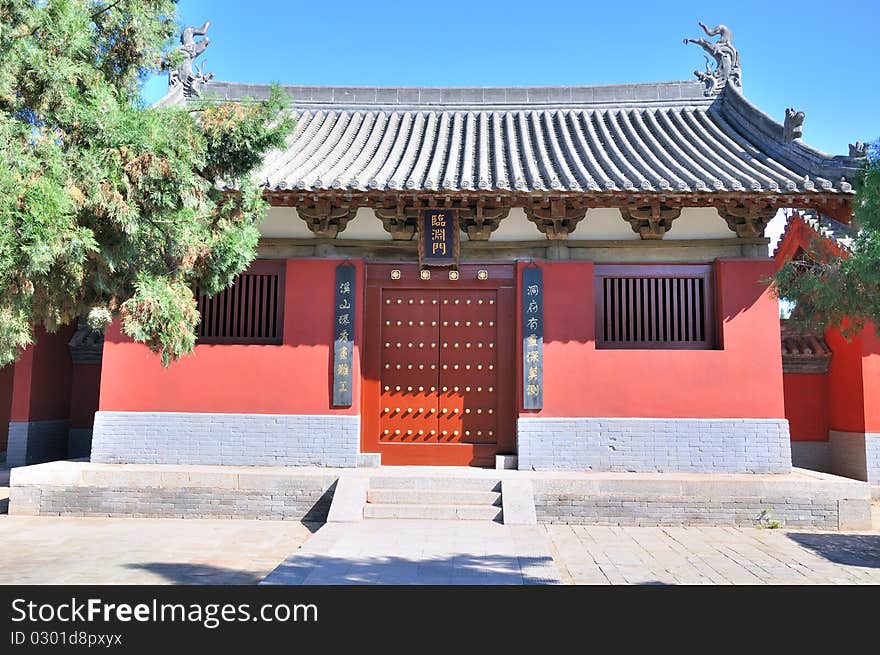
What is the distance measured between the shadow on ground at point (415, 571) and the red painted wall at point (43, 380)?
24.5ft

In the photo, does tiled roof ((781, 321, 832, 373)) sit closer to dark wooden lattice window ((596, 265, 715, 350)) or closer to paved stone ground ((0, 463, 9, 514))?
dark wooden lattice window ((596, 265, 715, 350))

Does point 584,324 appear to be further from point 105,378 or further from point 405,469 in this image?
point 105,378

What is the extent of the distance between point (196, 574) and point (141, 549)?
1.05 m

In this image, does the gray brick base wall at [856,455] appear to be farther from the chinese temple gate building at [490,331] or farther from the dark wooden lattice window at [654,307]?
the dark wooden lattice window at [654,307]

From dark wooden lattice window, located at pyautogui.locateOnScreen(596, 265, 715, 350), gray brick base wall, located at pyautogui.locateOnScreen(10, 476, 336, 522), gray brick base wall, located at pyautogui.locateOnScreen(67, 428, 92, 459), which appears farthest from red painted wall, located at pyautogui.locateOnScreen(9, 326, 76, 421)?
dark wooden lattice window, located at pyautogui.locateOnScreen(596, 265, 715, 350)

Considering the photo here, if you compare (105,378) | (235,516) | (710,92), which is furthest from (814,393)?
(105,378)

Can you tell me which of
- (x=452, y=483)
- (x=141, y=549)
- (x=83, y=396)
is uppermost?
(x=83, y=396)

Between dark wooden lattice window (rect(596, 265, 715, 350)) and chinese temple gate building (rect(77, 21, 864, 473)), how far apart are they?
2 centimetres

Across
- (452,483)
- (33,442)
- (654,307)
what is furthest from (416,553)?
(33,442)

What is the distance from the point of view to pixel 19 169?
11.3 ft

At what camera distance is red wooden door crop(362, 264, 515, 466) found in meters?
7.95

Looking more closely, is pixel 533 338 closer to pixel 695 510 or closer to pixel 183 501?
pixel 695 510

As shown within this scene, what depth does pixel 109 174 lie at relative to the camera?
387cm

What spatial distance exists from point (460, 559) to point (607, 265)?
14.6 feet
